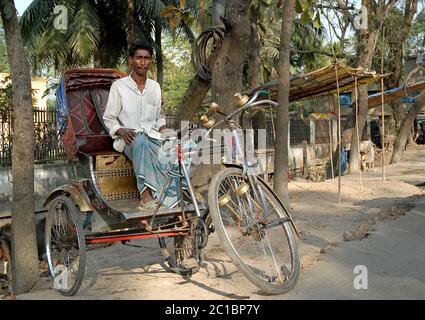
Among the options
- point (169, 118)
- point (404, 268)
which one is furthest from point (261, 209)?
point (169, 118)

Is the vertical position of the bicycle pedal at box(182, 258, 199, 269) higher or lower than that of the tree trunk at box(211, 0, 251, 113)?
lower

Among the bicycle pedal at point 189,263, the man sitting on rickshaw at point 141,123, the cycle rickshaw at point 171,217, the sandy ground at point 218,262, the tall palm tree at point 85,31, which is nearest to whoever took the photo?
the cycle rickshaw at point 171,217

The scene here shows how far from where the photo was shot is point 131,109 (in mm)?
4344

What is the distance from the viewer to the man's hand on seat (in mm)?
4051

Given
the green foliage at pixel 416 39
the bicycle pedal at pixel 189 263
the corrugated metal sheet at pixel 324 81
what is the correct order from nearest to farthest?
the bicycle pedal at pixel 189 263
the corrugated metal sheet at pixel 324 81
the green foliage at pixel 416 39

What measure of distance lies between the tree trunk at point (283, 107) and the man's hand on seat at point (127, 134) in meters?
3.54

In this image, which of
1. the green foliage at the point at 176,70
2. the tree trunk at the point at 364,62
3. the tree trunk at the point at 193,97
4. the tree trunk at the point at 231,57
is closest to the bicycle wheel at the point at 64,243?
the tree trunk at the point at 231,57

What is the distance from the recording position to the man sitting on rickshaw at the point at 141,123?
4047mm

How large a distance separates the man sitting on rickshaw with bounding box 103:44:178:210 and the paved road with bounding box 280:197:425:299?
52.3 inches

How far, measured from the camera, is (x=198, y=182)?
6.87 meters

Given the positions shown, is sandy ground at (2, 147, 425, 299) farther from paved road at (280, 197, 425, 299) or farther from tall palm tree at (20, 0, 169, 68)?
tall palm tree at (20, 0, 169, 68)

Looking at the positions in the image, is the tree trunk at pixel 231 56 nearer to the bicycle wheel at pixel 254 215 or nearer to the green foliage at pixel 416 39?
the bicycle wheel at pixel 254 215

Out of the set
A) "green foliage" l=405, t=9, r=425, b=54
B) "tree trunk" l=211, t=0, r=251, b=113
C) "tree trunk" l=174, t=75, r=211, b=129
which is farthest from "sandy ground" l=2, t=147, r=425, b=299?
"green foliage" l=405, t=9, r=425, b=54
